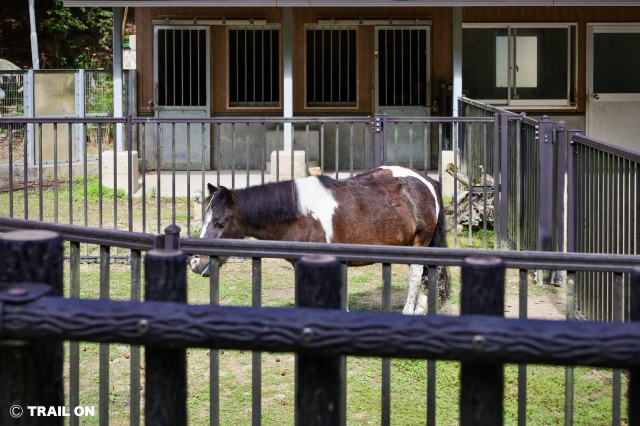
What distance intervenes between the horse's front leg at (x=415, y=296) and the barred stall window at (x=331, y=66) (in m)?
9.24

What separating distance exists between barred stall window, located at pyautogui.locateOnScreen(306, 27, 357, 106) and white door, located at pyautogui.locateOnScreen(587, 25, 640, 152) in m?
3.91

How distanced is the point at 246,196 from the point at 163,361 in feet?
18.5

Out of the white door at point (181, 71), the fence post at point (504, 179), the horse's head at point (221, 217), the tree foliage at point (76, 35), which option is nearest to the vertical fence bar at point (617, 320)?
the horse's head at point (221, 217)

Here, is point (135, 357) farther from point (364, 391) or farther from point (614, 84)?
point (614, 84)

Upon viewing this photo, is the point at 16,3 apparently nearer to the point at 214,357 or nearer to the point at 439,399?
the point at 439,399

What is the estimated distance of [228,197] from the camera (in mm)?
7922

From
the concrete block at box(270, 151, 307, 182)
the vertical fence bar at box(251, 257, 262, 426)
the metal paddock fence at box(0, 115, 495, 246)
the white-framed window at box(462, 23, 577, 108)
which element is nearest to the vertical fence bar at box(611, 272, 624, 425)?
the vertical fence bar at box(251, 257, 262, 426)

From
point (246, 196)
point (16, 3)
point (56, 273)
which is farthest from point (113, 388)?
point (16, 3)

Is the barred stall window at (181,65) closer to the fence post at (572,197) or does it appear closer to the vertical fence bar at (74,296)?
the fence post at (572,197)

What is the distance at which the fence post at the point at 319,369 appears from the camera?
241cm

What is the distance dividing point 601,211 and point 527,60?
10.4m

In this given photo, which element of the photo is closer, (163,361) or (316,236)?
(163,361)

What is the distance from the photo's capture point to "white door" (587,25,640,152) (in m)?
17.9

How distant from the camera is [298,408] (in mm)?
2445
